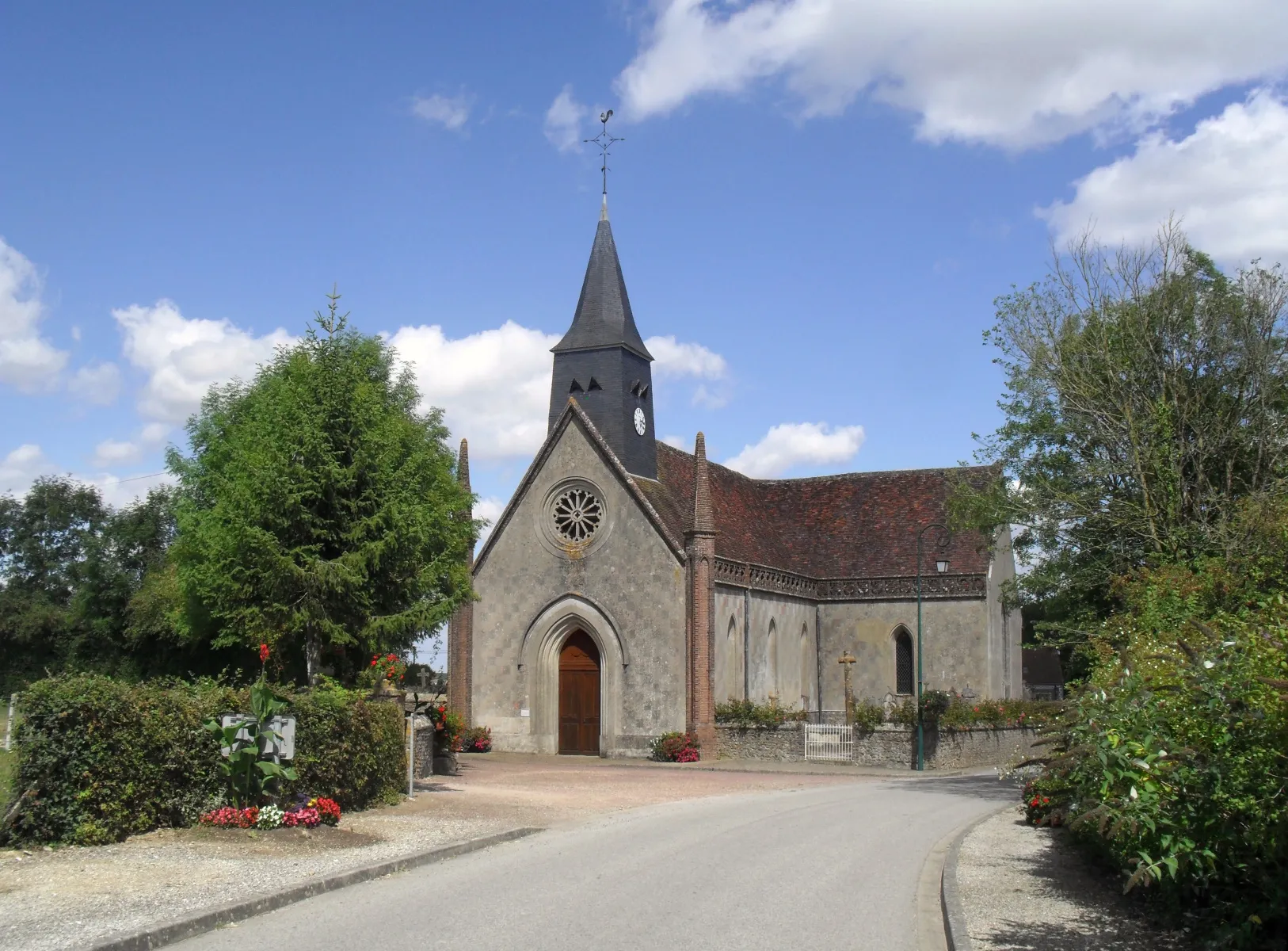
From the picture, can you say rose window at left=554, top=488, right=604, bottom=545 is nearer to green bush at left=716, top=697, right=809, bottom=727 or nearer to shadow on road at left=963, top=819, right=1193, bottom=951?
green bush at left=716, top=697, right=809, bottom=727

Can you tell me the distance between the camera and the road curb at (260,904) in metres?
9.09

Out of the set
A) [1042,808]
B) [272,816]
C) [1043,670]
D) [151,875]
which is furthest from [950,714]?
[1043,670]

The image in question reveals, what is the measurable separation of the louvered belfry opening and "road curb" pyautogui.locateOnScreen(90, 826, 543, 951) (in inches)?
1189

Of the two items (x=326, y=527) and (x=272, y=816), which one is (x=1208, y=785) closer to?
(x=272, y=816)

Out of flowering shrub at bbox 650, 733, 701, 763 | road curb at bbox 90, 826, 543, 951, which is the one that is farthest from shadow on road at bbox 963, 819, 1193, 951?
flowering shrub at bbox 650, 733, 701, 763

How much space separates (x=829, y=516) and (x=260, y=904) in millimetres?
37911

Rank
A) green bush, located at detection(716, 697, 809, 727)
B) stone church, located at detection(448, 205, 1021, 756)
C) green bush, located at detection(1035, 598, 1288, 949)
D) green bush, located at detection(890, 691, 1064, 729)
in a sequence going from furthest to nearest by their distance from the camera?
stone church, located at detection(448, 205, 1021, 756) < green bush, located at detection(716, 697, 809, 727) < green bush, located at detection(890, 691, 1064, 729) < green bush, located at detection(1035, 598, 1288, 949)

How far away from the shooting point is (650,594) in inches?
1467

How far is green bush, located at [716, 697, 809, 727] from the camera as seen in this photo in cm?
3525

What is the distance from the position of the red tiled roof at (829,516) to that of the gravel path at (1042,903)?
79.8 feet

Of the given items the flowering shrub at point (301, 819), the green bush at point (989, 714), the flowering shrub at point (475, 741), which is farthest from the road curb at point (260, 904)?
the flowering shrub at point (475, 741)

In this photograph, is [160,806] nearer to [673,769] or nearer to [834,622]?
[673,769]

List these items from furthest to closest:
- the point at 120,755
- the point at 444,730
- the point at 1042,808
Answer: the point at 444,730
the point at 1042,808
the point at 120,755

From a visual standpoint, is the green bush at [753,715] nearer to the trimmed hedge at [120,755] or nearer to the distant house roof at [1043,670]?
the trimmed hedge at [120,755]
